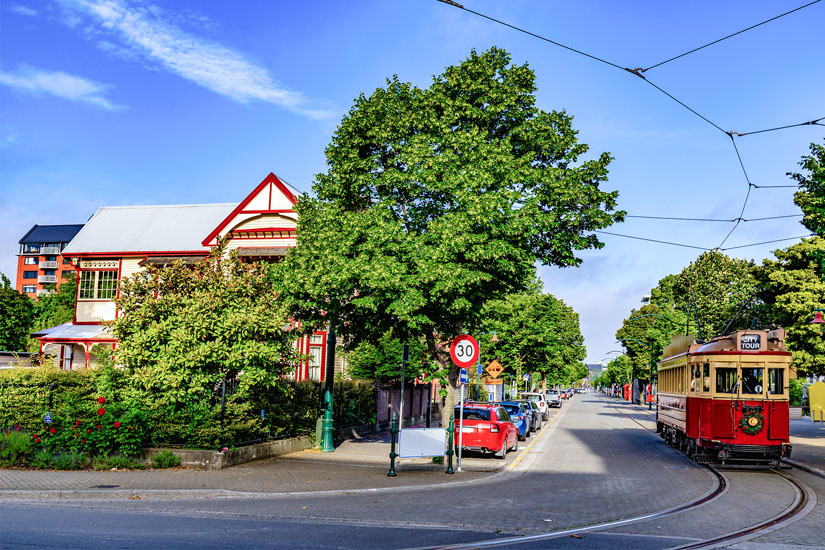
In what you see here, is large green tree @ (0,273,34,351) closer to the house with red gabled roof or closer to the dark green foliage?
the house with red gabled roof

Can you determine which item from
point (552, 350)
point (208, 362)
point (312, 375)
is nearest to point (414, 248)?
point (208, 362)

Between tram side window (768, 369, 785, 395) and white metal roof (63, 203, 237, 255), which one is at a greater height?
white metal roof (63, 203, 237, 255)

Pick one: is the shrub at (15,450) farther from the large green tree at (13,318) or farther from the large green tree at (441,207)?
the large green tree at (13,318)

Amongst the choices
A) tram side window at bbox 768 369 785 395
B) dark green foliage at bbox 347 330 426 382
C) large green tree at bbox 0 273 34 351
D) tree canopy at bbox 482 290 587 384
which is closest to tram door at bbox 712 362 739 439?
tram side window at bbox 768 369 785 395

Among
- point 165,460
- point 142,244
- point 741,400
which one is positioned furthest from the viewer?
point 142,244

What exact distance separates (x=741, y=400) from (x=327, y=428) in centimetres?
1130

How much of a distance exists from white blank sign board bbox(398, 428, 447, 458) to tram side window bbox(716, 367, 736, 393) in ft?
26.1

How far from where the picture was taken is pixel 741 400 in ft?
63.0

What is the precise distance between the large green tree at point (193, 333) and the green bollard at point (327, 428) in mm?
2786

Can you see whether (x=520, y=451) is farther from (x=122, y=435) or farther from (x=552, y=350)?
(x=552, y=350)

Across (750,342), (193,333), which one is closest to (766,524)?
(750,342)

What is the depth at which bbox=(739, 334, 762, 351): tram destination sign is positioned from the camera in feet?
64.0

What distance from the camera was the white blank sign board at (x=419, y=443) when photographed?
16703 mm

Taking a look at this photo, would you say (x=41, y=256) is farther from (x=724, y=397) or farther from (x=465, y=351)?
(x=724, y=397)
